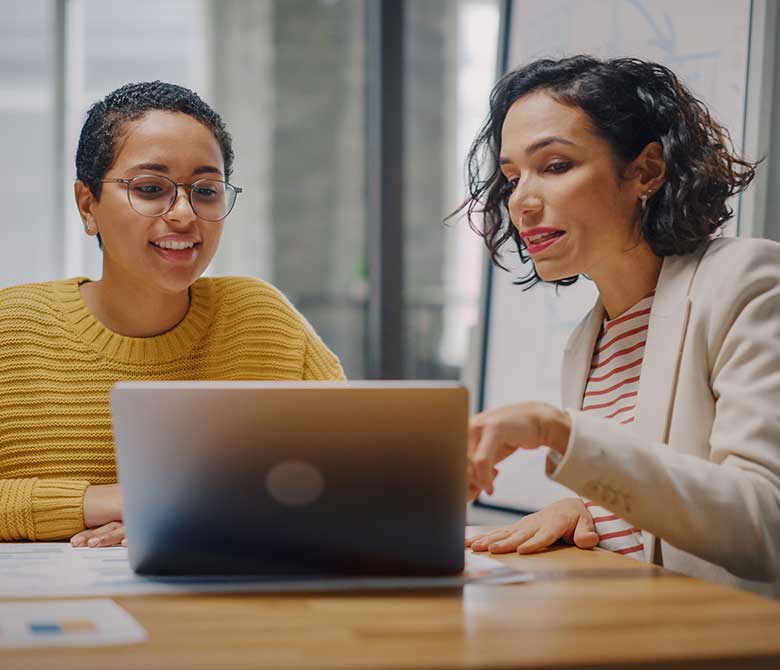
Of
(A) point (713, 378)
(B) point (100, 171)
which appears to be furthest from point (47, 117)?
(A) point (713, 378)

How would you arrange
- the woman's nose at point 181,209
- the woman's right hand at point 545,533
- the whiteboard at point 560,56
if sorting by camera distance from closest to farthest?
the woman's right hand at point 545,533, the woman's nose at point 181,209, the whiteboard at point 560,56

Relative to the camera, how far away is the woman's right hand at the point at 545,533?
127 centimetres

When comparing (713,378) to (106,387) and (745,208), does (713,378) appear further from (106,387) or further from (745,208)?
(106,387)

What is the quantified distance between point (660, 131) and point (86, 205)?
96cm

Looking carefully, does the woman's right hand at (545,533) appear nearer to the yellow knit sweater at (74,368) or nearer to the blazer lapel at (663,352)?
the blazer lapel at (663,352)

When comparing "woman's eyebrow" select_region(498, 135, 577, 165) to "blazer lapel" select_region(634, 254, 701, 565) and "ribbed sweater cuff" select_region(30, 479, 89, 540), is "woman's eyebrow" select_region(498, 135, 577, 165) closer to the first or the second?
"blazer lapel" select_region(634, 254, 701, 565)

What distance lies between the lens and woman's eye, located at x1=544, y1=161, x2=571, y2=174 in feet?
4.90

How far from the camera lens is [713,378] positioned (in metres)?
1.31

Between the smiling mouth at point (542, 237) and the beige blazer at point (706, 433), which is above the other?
the smiling mouth at point (542, 237)

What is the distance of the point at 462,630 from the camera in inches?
32.4

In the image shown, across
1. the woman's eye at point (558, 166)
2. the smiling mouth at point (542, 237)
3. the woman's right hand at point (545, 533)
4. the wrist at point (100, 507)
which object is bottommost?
the wrist at point (100, 507)

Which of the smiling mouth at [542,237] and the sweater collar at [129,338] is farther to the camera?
the sweater collar at [129,338]

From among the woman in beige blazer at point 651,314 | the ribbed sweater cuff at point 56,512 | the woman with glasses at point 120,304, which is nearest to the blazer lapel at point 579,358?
the woman in beige blazer at point 651,314

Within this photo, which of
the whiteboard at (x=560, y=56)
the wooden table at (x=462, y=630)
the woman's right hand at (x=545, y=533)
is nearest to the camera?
the wooden table at (x=462, y=630)
